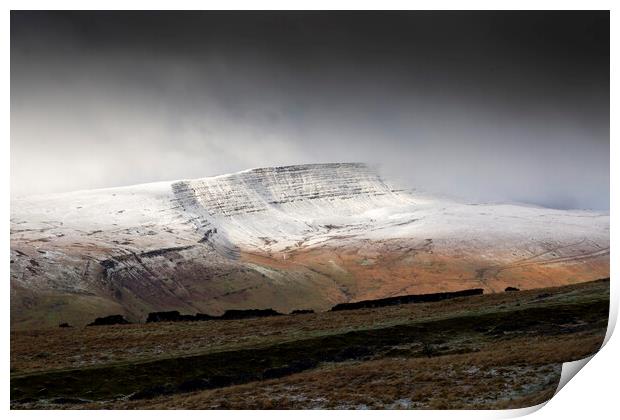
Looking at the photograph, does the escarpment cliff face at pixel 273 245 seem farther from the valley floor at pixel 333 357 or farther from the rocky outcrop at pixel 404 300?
the valley floor at pixel 333 357

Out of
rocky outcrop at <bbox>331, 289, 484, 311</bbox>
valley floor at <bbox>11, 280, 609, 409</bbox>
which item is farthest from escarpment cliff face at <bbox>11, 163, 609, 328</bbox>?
valley floor at <bbox>11, 280, 609, 409</bbox>

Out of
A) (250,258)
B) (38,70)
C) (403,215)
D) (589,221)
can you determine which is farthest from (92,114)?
(589,221)

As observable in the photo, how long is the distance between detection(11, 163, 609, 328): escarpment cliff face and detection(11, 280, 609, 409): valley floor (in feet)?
1.98

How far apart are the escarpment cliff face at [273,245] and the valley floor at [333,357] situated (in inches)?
23.8

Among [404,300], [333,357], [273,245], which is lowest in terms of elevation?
[333,357]

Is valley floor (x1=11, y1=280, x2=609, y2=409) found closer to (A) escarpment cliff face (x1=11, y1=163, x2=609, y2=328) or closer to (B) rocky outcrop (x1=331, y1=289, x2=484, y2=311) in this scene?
(B) rocky outcrop (x1=331, y1=289, x2=484, y2=311)

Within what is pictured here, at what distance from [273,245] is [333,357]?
12.3 feet

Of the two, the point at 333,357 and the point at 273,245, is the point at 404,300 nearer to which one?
the point at 333,357

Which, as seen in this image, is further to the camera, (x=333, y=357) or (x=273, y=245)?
(x=273, y=245)

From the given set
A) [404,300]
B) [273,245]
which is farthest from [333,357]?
[273,245]

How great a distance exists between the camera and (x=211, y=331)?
979 inches

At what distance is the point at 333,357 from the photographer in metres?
24.2

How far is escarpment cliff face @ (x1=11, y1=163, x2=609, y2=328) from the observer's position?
24.5 meters

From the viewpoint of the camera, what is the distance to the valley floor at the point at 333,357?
73.6ft
